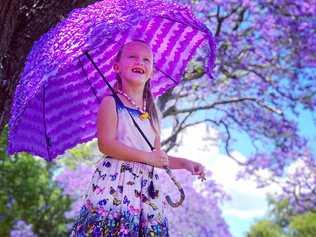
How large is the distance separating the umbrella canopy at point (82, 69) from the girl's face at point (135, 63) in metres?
0.14

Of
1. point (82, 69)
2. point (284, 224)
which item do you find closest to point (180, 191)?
point (82, 69)

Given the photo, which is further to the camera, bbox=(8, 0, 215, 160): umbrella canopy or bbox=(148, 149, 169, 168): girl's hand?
bbox=(8, 0, 215, 160): umbrella canopy

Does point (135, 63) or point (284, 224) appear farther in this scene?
point (284, 224)

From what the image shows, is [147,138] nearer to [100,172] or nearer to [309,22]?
[100,172]

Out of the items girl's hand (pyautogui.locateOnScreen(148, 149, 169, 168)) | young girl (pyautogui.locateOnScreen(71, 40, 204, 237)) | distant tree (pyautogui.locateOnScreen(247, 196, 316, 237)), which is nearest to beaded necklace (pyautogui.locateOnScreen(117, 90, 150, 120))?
young girl (pyautogui.locateOnScreen(71, 40, 204, 237))

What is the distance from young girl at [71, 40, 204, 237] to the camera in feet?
10.1

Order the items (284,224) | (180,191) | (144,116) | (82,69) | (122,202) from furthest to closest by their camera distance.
Result: (284,224) → (82,69) → (144,116) → (180,191) → (122,202)

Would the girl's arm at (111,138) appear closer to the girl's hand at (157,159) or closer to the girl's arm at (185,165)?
the girl's hand at (157,159)

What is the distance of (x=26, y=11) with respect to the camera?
3.93 meters

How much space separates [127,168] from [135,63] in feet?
1.85

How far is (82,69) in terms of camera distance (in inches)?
151

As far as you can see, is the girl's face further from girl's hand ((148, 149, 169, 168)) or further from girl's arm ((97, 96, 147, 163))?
girl's hand ((148, 149, 169, 168))

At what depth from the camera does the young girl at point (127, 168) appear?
10.1 feet

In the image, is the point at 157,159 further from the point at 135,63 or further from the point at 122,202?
the point at 135,63
